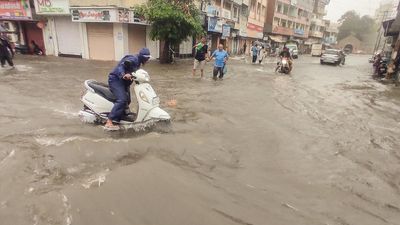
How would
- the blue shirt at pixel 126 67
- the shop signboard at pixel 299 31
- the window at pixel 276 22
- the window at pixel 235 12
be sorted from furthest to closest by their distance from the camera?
1. the shop signboard at pixel 299 31
2. the window at pixel 276 22
3. the window at pixel 235 12
4. the blue shirt at pixel 126 67

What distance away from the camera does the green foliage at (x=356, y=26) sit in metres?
91.0

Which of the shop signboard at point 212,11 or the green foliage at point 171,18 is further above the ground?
the shop signboard at point 212,11

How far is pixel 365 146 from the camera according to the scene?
6.01 meters

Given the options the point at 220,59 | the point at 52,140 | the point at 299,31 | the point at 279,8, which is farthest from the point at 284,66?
the point at 299,31

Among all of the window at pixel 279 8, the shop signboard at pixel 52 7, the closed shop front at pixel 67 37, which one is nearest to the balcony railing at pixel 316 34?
the window at pixel 279 8

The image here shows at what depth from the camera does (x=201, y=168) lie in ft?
15.0

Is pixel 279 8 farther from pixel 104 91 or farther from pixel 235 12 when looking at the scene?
pixel 104 91

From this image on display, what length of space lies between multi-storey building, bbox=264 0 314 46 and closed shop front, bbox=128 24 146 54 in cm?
3409

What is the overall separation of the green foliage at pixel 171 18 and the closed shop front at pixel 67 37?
6.04 metres

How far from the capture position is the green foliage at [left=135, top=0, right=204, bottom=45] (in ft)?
58.0

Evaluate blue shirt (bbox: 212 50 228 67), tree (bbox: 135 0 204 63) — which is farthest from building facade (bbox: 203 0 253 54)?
blue shirt (bbox: 212 50 228 67)

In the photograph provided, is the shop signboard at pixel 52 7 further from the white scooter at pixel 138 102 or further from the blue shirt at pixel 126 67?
the blue shirt at pixel 126 67

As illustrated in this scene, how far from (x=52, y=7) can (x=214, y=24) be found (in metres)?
13.9

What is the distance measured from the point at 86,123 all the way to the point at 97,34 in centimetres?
1660
